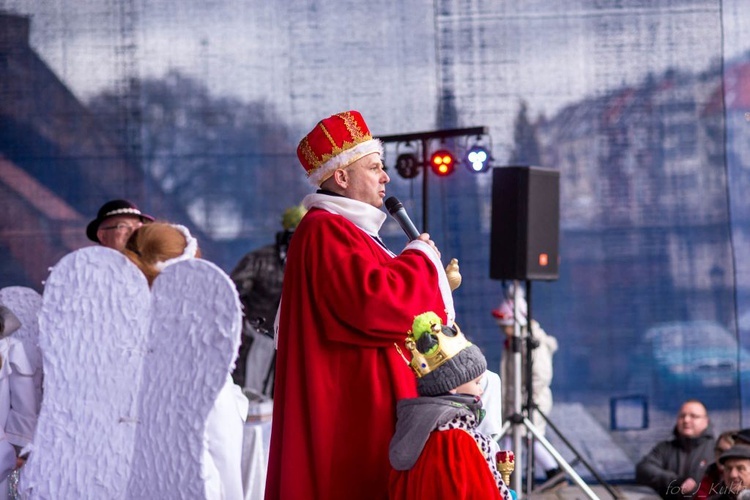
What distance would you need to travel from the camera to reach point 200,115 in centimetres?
753

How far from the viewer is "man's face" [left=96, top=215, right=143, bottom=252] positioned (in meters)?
5.05

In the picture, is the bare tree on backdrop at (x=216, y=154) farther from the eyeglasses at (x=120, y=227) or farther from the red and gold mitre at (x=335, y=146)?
the red and gold mitre at (x=335, y=146)

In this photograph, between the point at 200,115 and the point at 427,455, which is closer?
the point at 427,455

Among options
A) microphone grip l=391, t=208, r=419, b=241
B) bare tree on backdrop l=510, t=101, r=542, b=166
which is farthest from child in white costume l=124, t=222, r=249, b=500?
bare tree on backdrop l=510, t=101, r=542, b=166

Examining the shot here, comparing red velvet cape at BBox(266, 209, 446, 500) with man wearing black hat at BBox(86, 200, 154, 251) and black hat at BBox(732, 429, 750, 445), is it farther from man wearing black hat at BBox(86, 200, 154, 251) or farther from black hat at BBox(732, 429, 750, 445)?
black hat at BBox(732, 429, 750, 445)

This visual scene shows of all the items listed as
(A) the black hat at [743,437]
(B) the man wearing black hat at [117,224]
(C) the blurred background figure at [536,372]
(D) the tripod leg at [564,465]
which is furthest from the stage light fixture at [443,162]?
(A) the black hat at [743,437]

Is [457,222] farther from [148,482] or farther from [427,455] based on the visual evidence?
[427,455]

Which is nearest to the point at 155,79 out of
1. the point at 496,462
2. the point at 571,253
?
the point at 571,253

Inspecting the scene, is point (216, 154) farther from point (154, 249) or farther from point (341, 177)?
point (341, 177)

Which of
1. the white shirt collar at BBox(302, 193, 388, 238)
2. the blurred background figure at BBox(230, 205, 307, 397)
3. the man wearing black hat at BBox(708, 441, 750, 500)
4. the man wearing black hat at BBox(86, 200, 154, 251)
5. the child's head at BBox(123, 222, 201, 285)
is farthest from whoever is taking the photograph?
the blurred background figure at BBox(230, 205, 307, 397)

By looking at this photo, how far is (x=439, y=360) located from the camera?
8.96 ft

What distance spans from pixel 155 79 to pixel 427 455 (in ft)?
17.5

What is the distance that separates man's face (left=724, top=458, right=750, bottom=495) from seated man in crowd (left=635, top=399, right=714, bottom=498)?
61.8 inches

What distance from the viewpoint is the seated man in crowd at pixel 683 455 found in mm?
6277
